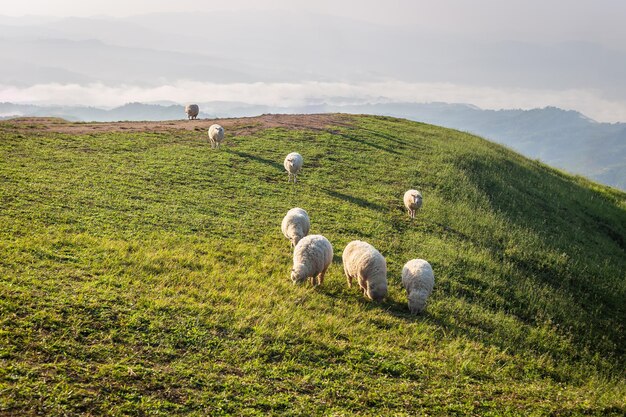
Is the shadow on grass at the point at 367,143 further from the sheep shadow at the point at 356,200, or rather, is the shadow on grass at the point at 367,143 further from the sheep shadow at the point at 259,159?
the sheep shadow at the point at 356,200

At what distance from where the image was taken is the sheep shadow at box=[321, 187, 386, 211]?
23.6 metres

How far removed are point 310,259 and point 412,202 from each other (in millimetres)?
10608

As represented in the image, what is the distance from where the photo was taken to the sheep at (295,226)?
1688cm

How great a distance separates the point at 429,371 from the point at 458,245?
11.4 metres

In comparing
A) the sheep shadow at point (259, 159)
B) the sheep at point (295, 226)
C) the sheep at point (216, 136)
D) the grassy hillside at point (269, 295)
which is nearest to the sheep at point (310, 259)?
the grassy hillside at point (269, 295)

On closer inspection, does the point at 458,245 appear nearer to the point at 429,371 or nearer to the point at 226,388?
the point at 429,371

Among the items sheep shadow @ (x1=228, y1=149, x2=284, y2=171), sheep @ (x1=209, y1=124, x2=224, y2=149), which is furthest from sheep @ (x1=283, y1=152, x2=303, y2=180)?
sheep @ (x1=209, y1=124, x2=224, y2=149)

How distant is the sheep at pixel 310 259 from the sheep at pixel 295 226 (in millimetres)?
2371

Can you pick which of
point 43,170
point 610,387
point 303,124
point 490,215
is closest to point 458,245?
point 490,215

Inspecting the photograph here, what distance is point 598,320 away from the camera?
17109 mm

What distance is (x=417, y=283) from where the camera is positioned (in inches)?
553

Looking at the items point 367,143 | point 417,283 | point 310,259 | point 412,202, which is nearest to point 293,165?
point 412,202

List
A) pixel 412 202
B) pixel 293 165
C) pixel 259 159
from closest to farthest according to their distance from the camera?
pixel 412 202 → pixel 293 165 → pixel 259 159

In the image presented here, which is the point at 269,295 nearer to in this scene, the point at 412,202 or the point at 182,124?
the point at 412,202
